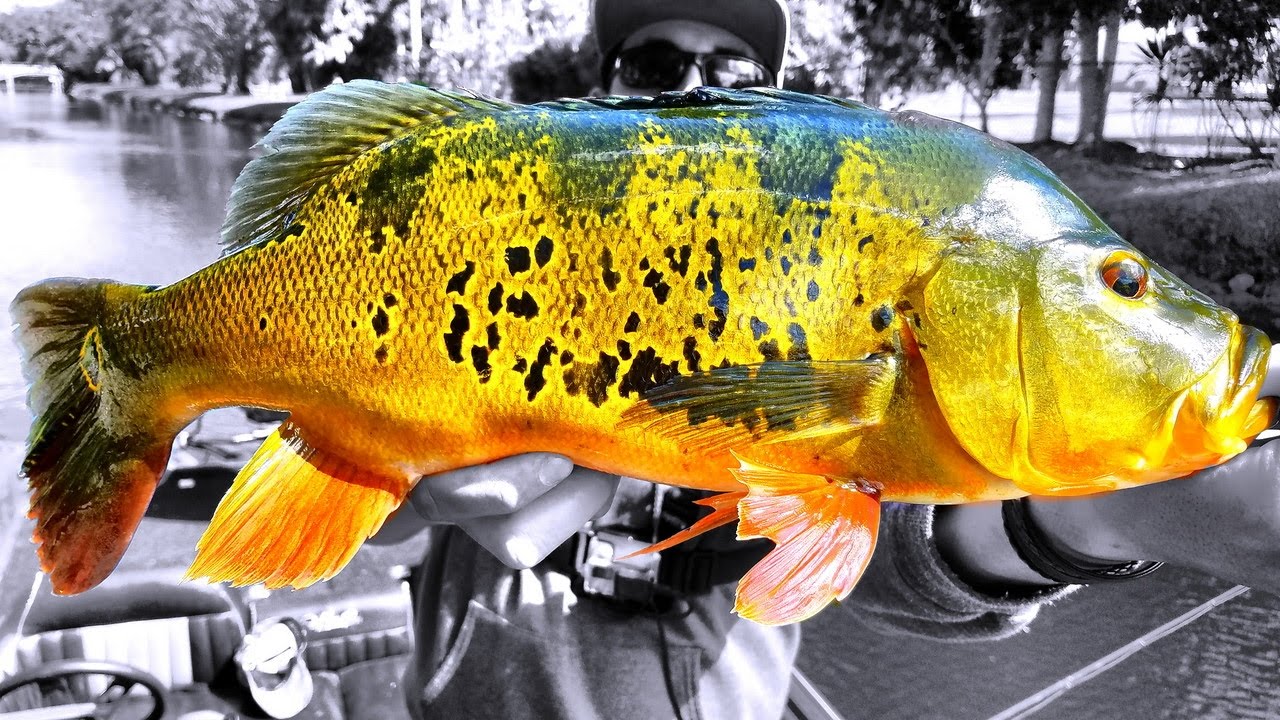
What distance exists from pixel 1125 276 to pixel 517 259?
0.49 meters

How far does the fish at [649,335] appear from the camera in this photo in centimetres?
62

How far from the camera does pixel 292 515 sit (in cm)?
77

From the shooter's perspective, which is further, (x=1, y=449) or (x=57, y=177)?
(x=57, y=177)

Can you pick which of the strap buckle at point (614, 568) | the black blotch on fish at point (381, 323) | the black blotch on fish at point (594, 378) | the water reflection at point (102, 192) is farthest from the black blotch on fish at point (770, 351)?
the water reflection at point (102, 192)

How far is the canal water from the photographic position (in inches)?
163

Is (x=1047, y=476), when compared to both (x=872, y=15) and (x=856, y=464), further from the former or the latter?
(x=872, y=15)

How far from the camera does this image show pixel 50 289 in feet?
2.54

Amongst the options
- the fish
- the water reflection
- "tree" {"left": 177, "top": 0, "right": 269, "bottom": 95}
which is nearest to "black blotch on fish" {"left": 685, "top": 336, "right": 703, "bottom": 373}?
the fish

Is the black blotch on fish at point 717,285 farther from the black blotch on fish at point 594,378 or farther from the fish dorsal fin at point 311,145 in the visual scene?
the fish dorsal fin at point 311,145

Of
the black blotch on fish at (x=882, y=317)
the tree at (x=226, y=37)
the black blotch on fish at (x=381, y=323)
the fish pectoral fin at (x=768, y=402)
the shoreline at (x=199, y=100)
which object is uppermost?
the tree at (x=226, y=37)

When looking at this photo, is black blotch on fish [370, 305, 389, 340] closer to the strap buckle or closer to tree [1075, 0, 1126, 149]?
the strap buckle

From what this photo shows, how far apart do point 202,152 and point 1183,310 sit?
506 inches

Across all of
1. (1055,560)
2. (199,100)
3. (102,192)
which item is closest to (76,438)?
(1055,560)

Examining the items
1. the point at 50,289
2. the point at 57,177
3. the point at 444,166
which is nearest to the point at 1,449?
the point at 50,289
